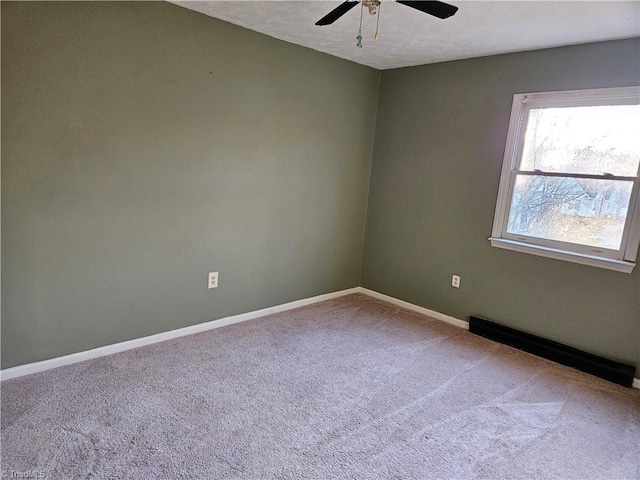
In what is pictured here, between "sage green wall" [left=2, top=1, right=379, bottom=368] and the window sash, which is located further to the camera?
the window sash

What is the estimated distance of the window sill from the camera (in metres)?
2.71

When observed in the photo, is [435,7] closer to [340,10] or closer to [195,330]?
[340,10]

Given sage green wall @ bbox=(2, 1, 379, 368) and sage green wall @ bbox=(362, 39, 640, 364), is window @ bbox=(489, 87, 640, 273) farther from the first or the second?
sage green wall @ bbox=(2, 1, 379, 368)

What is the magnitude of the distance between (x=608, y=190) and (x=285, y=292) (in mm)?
2655

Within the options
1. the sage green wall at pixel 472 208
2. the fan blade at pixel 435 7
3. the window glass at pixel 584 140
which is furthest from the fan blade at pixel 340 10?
the window glass at pixel 584 140

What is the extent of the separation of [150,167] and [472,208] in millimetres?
2606

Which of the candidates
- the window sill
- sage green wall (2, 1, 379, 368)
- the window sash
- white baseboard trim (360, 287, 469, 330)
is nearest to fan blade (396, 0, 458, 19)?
sage green wall (2, 1, 379, 368)

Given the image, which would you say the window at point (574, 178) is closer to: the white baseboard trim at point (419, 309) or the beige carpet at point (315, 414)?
the white baseboard trim at point (419, 309)

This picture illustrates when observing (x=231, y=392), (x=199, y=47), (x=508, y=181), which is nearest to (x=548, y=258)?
(x=508, y=181)

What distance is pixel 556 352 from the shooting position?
3.00m

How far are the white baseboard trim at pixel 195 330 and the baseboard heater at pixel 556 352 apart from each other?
4.1 inches

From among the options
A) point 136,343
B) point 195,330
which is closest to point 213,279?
point 195,330

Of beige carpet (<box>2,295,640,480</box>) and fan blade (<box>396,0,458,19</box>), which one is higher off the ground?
fan blade (<box>396,0,458,19</box>)

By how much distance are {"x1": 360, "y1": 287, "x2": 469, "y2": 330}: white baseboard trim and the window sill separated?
0.79 meters
